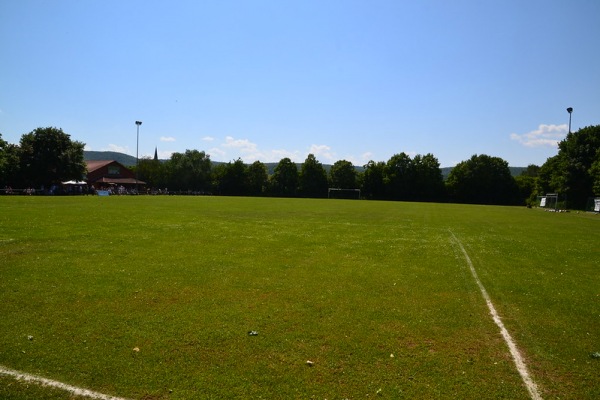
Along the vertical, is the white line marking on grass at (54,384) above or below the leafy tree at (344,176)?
below

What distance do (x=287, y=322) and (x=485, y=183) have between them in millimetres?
100649

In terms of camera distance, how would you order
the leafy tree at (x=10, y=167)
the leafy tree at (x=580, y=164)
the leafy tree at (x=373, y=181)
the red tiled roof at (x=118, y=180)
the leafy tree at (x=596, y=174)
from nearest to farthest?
the leafy tree at (x=596, y=174) < the leafy tree at (x=580, y=164) < the leafy tree at (x=10, y=167) < the red tiled roof at (x=118, y=180) < the leafy tree at (x=373, y=181)

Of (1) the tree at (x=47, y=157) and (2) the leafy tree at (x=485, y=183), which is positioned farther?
(2) the leafy tree at (x=485, y=183)

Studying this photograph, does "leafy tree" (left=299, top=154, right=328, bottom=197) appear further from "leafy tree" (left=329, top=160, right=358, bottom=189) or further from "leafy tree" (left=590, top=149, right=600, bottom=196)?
"leafy tree" (left=590, top=149, right=600, bottom=196)

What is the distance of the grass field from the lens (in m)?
4.66

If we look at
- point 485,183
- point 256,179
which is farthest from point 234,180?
point 485,183

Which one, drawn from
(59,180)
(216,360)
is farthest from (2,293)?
(59,180)

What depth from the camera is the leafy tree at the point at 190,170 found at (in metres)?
106

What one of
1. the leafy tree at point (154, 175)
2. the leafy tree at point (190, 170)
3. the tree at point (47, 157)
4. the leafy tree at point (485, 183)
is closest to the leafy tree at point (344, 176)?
the leafy tree at point (485, 183)

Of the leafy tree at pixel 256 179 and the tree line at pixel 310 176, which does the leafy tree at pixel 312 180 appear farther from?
the leafy tree at pixel 256 179

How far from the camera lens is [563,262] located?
12.9 m

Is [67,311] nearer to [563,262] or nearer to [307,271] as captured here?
[307,271]

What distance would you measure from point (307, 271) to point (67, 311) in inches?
228

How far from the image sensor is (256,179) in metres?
107
